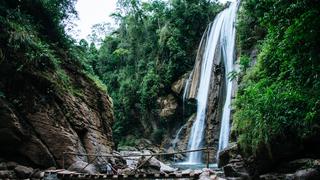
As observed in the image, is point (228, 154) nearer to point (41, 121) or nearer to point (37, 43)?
point (41, 121)

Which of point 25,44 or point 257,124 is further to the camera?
point 25,44

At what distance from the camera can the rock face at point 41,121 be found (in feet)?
39.9

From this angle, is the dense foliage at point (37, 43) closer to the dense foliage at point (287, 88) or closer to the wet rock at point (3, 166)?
the wet rock at point (3, 166)

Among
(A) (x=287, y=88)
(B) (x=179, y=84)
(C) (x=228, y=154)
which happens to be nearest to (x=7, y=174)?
(C) (x=228, y=154)

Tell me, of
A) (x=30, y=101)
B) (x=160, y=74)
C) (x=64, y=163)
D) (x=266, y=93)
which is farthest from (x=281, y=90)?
(x=160, y=74)

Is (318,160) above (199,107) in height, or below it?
below

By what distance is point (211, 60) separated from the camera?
80.5 ft

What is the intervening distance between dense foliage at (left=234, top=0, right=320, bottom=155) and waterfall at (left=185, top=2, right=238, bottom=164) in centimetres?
945

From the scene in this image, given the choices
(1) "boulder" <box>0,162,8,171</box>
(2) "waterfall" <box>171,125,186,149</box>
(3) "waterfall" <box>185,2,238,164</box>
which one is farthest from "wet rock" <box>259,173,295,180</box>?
(2) "waterfall" <box>171,125,186,149</box>

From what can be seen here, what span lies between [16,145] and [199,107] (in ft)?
47.0

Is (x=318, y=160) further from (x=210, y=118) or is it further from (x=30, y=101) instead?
(x=210, y=118)

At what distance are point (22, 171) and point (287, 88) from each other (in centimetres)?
903

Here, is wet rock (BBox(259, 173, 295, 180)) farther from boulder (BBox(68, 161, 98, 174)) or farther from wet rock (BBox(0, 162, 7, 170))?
wet rock (BBox(0, 162, 7, 170))

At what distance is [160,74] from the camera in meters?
30.0
